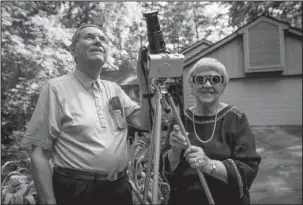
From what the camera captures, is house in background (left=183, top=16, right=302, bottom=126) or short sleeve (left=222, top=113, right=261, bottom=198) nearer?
short sleeve (left=222, top=113, right=261, bottom=198)

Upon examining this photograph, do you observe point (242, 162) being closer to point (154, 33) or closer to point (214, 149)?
point (214, 149)

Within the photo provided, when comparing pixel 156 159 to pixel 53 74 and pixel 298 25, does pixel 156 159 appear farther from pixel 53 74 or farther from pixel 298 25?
pixel 298 25

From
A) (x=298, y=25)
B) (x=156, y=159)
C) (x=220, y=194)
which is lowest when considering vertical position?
(x=220, y=194)

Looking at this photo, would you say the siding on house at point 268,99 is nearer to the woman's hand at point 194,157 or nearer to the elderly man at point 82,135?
the elderly man at point 82,135

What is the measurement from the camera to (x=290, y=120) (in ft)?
16.5

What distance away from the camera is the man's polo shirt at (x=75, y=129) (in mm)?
1099

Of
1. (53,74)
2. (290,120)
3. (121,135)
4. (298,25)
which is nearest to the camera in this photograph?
(121,135)

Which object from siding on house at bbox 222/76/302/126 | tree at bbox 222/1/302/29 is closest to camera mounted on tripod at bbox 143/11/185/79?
tree at bbox 222/1/302/29

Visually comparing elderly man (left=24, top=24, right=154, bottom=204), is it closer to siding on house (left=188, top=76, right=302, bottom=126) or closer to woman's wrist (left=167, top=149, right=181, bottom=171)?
woman's wrist (left=167, top=149, right=181, bottom=171)

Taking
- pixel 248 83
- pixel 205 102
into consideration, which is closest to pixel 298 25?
pixel 248 83

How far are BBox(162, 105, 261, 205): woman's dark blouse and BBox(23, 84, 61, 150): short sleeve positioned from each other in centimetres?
48

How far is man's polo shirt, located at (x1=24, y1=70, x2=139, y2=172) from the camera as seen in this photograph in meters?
1.10

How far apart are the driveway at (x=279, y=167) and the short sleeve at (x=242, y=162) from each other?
2.22m

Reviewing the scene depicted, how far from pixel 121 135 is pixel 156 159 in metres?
0.43
